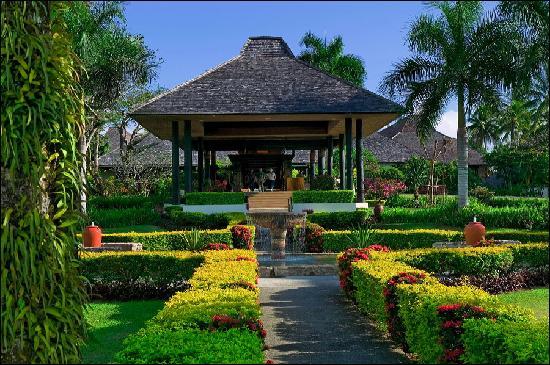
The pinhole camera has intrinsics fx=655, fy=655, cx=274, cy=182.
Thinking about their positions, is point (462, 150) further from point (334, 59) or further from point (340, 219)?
point (334, 59)

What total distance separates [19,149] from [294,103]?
20.2 m

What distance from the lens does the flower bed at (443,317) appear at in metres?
4.96

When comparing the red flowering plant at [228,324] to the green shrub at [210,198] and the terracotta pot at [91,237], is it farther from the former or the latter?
the green shrub at [210,198]

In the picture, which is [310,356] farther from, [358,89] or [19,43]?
[358,89]

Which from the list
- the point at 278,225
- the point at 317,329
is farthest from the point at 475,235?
the point at 317,329

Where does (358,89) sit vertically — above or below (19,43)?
above

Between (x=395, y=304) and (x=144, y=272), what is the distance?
571cm

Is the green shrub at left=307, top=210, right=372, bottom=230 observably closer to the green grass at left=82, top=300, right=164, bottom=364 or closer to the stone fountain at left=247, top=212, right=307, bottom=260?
the stone fountain at left=247, top=212, right=307, bottom=260

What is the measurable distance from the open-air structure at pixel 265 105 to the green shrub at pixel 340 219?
2301 mm

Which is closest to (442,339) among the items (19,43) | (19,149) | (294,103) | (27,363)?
(27,363)

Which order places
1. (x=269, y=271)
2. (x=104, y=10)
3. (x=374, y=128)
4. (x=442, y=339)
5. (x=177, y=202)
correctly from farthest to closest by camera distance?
1. (x=374, y=128)
2. (x=104, y=10)
3. (x=177, y=202)
4. (x=269, y=271)
5. (x=442, y=339)

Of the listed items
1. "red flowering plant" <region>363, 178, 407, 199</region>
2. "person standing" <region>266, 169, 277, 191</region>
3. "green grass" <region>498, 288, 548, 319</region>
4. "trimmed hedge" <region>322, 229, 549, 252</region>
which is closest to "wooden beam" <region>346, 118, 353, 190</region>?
"trimmed hedge" <region>322, 229, 549, 252</region>

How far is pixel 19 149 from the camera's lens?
16.2ft

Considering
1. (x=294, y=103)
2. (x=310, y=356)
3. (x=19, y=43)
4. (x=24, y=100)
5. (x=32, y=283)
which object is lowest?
(x=310, y=356)
